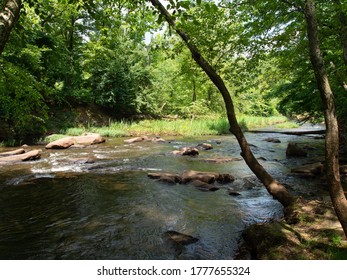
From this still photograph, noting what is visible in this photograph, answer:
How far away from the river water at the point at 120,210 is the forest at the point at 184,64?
57.3 inches

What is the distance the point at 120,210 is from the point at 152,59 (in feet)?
107

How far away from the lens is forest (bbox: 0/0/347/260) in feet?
11.3

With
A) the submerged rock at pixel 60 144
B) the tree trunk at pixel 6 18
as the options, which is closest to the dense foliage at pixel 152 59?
the tree trunk at pixel 6 18

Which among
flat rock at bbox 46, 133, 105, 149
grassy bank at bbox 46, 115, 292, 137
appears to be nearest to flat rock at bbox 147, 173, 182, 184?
flat rock at bbox 46, 133, 105, 149

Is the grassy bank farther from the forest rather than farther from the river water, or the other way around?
the river water

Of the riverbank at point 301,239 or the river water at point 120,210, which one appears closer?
the riverbank at point 301,239

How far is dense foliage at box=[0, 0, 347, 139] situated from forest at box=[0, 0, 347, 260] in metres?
0.04

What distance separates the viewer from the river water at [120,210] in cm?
428

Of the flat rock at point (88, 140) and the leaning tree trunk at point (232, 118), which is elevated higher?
the leaning tree trunk at point (232, 118)

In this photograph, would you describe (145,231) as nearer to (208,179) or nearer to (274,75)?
(208,179)

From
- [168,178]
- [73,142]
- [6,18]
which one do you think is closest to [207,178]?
[168,178]

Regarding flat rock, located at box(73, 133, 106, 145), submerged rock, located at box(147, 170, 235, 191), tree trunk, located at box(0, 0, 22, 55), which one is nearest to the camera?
tree trunk, located at box(0, 0, 22, 55)

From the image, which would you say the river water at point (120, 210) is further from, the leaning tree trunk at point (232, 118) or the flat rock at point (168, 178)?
the leaning tree trunk at point (232, 118)
